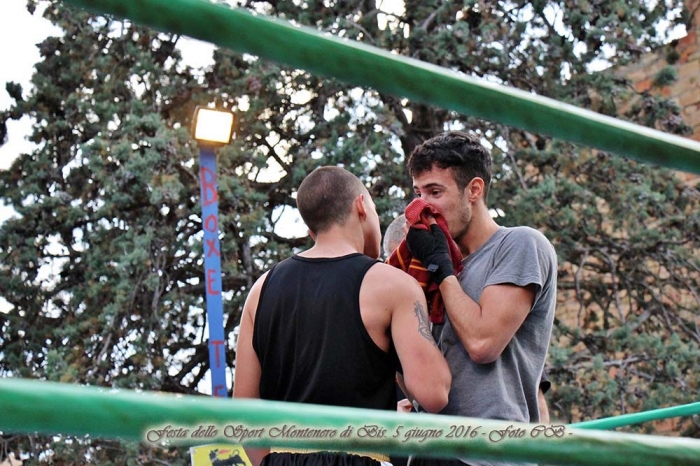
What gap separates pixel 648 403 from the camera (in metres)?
7.23

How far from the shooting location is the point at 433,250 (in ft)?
7.70

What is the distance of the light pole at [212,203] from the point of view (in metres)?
5.00

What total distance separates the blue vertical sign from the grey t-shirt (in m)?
2.73

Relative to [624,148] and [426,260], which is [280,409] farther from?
[426,260]

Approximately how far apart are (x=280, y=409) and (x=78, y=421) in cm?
14

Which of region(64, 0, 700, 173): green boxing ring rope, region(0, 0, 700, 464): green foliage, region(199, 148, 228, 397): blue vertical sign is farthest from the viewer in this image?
region(0, 0, 700, 464): green foliage

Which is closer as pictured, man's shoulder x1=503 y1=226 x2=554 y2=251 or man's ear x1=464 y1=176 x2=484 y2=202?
man's shoulder x1=503 y1=226 x2=554 y2=251

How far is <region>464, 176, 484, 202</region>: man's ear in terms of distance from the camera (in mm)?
2531

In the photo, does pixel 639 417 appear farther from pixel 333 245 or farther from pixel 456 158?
pixel 333 245

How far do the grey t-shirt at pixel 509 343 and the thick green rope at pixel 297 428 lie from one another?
57.6 inches

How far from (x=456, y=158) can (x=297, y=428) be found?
1.92 metres

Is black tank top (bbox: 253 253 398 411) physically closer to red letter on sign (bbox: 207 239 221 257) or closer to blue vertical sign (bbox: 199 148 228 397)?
blue vertical sign (bbox: 199 148 228 397)

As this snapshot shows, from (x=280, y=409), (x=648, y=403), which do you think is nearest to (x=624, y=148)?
(x=280, y=409)
